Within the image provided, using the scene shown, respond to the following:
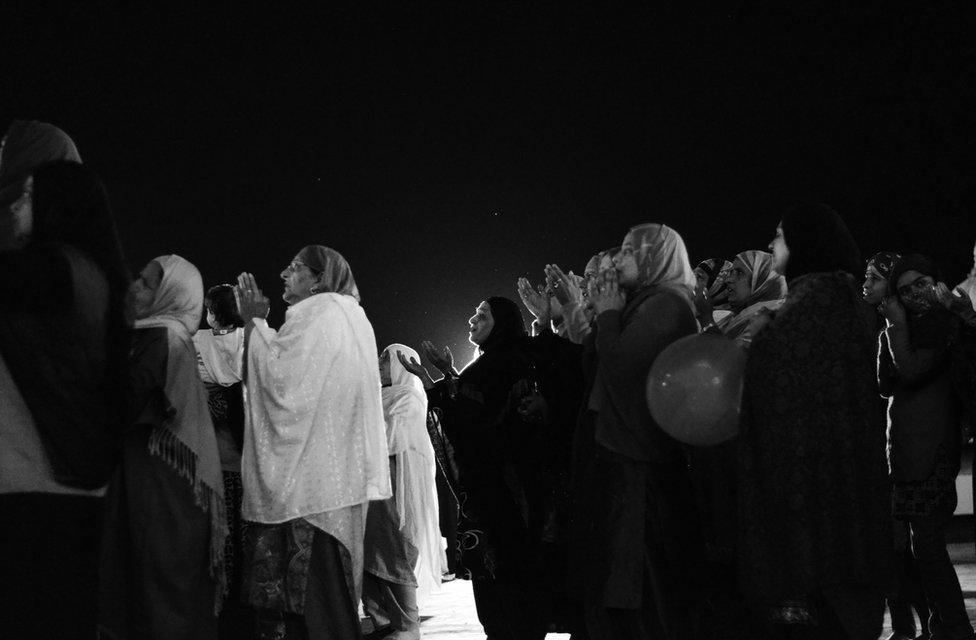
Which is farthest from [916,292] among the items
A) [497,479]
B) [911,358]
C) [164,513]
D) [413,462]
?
[413,462]

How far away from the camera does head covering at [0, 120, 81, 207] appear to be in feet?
6.89

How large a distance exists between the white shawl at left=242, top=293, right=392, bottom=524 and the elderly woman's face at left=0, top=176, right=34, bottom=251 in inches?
74.0

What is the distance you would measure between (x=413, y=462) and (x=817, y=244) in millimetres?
3798

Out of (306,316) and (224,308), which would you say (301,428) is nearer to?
(306,316)

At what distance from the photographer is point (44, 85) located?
8.52 meters

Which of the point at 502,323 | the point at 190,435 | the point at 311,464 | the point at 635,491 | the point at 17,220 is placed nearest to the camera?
the point at 17,220

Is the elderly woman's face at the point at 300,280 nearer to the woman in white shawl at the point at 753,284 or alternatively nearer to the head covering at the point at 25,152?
the woman in white shawl at the point at 753,284

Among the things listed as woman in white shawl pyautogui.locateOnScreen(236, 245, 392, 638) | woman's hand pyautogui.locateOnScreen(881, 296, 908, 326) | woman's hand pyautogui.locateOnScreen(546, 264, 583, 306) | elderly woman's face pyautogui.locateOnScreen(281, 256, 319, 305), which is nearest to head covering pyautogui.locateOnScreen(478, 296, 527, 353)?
woman's hand pyautogui.locateOnScreen(546, 264, 583, 306)

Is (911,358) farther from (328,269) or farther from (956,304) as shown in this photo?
(328,269)

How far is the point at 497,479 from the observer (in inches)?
154

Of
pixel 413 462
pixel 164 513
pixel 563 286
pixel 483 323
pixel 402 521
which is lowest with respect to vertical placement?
pixel 402 521

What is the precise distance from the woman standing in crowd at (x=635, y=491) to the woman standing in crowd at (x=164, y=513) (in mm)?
1315

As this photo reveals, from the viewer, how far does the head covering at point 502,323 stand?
4.23 metres

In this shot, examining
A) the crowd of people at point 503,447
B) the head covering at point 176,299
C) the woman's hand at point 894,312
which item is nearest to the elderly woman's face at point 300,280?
the crowd of people at point 503,447
